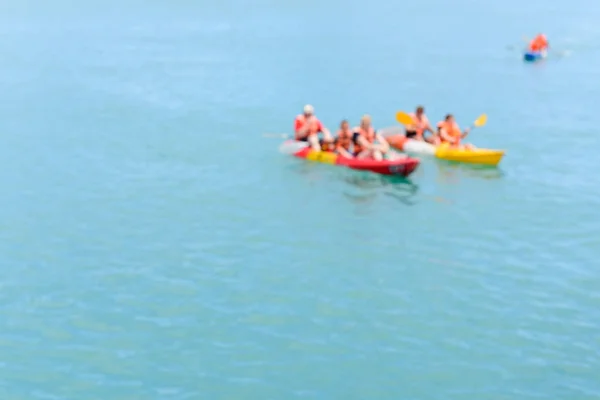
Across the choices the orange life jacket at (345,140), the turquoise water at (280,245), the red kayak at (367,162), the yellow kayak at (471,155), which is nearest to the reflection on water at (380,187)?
the turquoise water at (280,245)

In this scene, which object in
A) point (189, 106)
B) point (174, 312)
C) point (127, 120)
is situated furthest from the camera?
point (189, 106)

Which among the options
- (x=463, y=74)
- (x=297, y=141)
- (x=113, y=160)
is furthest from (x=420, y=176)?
(x=463, y=74)

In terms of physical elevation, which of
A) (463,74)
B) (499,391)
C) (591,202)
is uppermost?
(463,74)

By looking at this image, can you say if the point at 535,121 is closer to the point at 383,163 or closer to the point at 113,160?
the point at 383,163

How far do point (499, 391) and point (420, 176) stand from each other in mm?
15807

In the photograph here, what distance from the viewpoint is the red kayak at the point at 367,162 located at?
34094mm

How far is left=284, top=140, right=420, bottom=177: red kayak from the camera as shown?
3409 centimetres

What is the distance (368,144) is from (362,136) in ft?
1.29

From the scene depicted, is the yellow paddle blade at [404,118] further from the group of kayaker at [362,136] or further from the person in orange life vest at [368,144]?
the person in orange life vest at [368,144]

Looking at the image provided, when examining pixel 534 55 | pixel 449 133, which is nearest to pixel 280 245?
pixel 449 133

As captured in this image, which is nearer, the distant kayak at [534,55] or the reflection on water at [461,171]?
the reflection on water at [461,171]

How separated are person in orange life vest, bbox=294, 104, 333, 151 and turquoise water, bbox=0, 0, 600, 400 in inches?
42.9

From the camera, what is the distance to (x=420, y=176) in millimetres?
35531

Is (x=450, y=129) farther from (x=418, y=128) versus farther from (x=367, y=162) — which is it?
(x=367, y=162)
